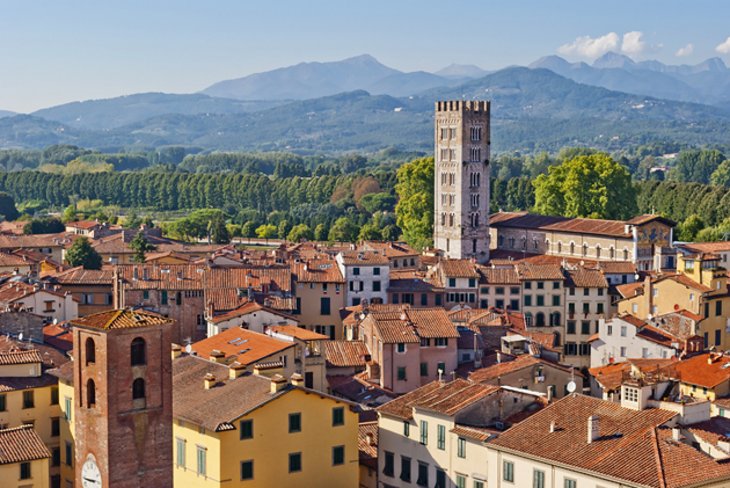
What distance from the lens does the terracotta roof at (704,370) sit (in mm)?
42938

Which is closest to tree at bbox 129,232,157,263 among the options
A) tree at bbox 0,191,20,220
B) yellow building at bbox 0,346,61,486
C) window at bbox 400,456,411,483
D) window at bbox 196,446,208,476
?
yellow building at bbox 0,346,61,486

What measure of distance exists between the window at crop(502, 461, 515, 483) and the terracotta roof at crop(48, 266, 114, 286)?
34.0 metres

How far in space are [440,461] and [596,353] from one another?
69.0 feet

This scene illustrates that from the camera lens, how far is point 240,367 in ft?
127

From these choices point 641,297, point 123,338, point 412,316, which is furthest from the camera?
point 641,297

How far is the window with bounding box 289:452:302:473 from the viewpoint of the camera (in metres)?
36.4

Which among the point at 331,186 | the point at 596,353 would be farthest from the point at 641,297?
the point at 331,186

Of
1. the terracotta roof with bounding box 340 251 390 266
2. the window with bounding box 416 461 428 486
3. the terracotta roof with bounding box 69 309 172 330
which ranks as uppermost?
the terracotta roof with bounding box 69 309 172 330

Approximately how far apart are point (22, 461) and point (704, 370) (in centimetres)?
2168

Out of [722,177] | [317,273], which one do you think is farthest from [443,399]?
[722,177]

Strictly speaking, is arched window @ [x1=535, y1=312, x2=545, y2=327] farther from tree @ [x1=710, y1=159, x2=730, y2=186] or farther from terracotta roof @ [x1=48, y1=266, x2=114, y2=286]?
tree @ [x1=710, y1=159, x2=730, y2=186]

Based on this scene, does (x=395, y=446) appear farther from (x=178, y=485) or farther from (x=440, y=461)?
(x=178, y=485)

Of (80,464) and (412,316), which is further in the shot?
(412,316)

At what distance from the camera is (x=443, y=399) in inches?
1502
